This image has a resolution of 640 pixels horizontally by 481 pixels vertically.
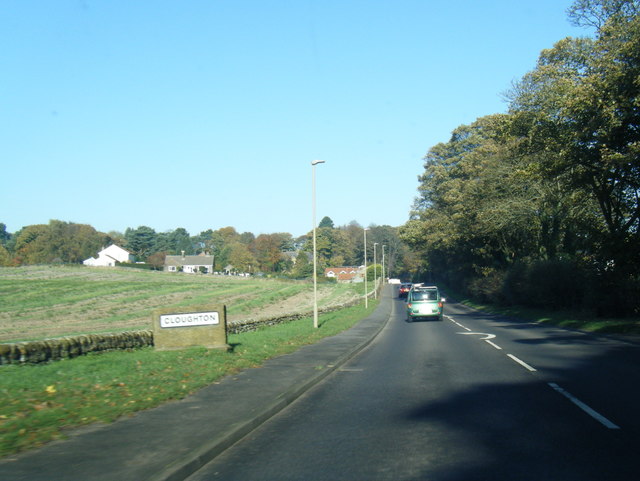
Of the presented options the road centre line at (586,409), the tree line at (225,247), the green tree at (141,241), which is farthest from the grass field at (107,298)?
the green tree at (141,241)

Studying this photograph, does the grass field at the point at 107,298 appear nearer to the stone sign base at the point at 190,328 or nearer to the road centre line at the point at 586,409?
the stone sign base at the point at 190,328

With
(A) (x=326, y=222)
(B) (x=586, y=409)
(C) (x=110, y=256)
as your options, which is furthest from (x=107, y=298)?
(A) (x=326, y=222)

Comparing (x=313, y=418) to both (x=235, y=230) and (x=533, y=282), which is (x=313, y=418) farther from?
(x=235, y=230)

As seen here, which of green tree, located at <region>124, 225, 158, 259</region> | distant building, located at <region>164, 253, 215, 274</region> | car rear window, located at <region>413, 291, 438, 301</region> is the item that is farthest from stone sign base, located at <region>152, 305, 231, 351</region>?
green tree, located at <region>124, 225, 158, 259</region>

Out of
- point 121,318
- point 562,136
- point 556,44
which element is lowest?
point 121,318

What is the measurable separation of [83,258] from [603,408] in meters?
134

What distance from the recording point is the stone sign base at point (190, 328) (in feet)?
48.1

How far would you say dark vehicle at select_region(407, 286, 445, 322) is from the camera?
3241 centimetres

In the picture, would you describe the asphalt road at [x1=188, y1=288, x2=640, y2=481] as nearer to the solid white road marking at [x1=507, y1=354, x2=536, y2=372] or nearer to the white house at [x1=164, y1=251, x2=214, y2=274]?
the solid white road marking at [x1=507, y1=354, x2=536, y2=372]

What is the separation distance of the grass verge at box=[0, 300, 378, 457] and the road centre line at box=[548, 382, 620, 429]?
6.21m

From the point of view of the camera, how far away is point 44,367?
37.0ft

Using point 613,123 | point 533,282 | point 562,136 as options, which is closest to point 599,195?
point 562,136

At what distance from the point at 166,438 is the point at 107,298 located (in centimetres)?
4750

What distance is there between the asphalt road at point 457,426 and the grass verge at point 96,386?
6.86 ft
